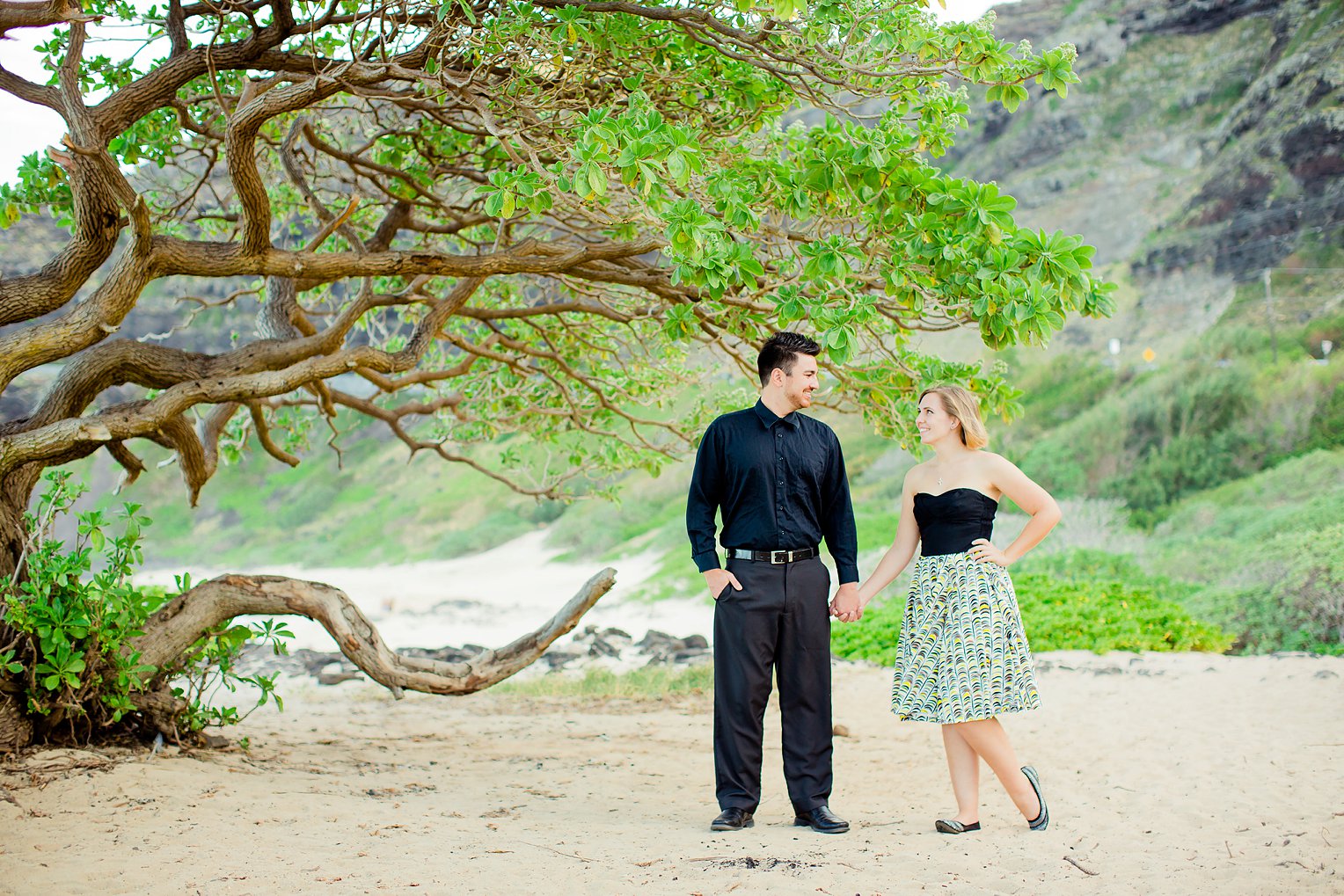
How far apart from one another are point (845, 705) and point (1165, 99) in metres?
31.3

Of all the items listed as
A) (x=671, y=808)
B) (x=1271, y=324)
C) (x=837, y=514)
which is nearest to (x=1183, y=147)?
(x=1271, y=324)

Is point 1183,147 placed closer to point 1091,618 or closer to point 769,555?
point 1091,618

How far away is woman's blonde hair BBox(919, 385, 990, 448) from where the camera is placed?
4.38 metres

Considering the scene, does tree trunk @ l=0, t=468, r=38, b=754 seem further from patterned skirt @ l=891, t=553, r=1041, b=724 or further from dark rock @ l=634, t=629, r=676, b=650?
dark rock @ l=634, t=629, r=676, b=650

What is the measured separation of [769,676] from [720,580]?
0.49 metres

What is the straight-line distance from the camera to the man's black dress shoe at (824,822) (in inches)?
169

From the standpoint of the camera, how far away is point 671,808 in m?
5.05

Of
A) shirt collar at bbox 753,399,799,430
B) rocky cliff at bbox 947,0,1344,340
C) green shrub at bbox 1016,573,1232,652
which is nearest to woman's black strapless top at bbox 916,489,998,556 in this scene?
shirt collar at bbox 753,399,799,430

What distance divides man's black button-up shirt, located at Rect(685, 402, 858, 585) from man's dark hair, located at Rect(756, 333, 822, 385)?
0.66ft

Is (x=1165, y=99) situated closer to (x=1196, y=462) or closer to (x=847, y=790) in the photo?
(x=1196, y=462)

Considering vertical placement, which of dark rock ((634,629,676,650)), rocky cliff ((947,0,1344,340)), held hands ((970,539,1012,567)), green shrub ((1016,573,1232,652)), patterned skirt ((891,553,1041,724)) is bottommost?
dark rock ((634,629,676,650))

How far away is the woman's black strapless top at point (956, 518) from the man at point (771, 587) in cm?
38

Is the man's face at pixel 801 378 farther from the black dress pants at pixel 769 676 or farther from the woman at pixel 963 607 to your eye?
the black dress pants at pixel 769 676

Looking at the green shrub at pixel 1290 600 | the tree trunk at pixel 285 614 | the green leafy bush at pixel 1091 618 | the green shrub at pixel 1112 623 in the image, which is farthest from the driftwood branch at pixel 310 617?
the green shrub at pixel 1290 600
